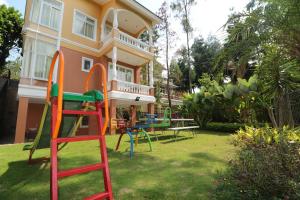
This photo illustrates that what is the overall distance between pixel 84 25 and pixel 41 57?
4455mm

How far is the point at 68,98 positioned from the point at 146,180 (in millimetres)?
2212

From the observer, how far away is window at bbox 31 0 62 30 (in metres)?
11.9

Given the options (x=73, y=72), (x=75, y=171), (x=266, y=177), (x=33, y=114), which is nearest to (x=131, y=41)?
(x=73, y=72)

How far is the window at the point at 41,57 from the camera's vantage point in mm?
11150

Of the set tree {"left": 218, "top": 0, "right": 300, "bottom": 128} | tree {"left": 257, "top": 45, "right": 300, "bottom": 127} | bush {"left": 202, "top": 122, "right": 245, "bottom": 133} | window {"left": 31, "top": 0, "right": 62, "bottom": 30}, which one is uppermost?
window {"left": 31, "top": 0, "right": 62, "bottom": 30}

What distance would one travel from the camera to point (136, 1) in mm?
14219

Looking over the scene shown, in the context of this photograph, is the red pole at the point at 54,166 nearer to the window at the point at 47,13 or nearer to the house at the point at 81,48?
the house at the point at 81,48

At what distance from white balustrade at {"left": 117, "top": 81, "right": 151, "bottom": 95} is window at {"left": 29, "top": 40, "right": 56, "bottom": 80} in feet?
15.9

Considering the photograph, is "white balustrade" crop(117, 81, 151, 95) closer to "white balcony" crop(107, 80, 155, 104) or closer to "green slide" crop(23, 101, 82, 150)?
"white balcony" crop(107, 80, 155, 104)

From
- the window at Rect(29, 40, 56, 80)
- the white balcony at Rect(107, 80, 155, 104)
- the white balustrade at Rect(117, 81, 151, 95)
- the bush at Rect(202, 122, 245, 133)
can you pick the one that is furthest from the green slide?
the bush at Rect(202, 122, 245, 133)

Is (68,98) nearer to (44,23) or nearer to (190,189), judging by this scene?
(190,189)

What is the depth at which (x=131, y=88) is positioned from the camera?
1370 cm

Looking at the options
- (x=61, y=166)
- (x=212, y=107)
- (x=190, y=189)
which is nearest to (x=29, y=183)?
(x=61, y=166)

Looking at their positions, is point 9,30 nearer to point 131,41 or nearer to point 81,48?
point 81,48
